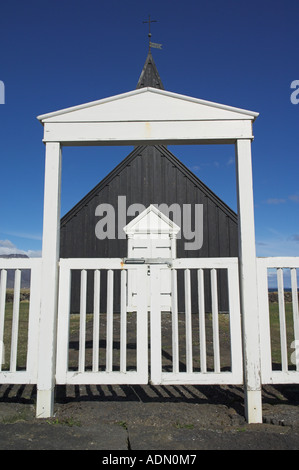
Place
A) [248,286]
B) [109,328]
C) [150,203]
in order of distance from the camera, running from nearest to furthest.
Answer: [248,286] → [109,328] → [150,203]

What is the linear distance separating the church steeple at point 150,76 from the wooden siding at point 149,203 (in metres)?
3.38

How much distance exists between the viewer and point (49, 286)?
2.68 meters

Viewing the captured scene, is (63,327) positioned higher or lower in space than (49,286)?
lower

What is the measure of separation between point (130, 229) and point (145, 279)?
283 inches

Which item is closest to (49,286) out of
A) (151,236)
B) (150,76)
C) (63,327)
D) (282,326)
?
(63,327)

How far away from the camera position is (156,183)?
33.6ft

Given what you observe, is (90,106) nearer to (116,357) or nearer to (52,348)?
(52,348)

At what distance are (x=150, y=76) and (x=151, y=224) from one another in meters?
6.11

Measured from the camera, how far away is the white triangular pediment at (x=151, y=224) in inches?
389

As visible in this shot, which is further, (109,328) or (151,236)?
(151,236)

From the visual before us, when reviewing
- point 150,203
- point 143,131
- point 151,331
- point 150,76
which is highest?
point 150,76

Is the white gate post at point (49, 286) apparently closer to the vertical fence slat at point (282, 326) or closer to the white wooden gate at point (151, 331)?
the white wooden gate at point (151, 331)

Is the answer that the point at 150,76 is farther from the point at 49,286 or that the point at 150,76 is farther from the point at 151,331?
the point at 151,331
